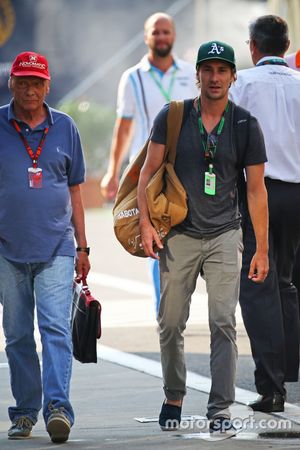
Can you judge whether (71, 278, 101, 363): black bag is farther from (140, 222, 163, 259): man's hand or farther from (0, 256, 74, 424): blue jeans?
(140, 222, 163, 259): man's hand

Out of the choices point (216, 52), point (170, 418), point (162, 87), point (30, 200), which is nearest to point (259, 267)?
point (170, 418)

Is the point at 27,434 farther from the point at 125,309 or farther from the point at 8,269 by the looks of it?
the point at 125,309

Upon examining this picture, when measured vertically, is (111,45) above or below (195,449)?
above

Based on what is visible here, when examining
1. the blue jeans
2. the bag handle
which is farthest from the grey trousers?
the blue jeans

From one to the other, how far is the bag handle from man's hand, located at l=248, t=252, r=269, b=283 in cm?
64

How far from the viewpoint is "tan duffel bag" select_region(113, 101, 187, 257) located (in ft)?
23.8

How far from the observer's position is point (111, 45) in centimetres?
2450

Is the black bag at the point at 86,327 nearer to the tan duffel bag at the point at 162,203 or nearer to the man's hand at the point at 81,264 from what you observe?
the man's hand at the point at 81,264

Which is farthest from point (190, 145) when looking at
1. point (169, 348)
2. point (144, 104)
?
point (144, 104)

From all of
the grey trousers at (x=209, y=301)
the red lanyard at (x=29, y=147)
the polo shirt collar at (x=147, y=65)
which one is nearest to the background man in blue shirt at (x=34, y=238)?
the red lanyard at (x=29, y=147)

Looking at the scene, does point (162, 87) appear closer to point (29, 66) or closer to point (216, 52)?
point (216, 52)

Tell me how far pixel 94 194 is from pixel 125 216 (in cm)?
1788

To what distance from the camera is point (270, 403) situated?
7.95 m

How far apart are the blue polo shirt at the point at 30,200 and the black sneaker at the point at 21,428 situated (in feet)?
2.59
